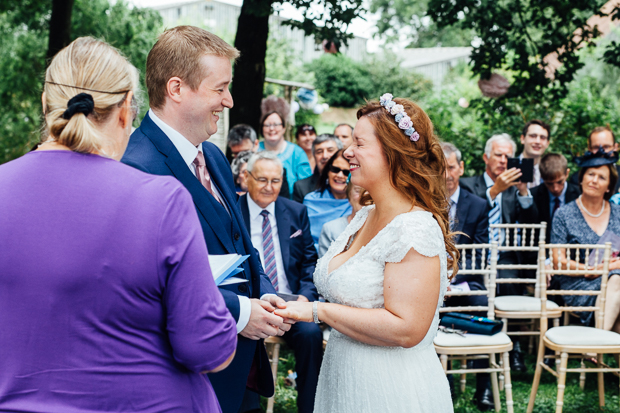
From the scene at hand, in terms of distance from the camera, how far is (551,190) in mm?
6215

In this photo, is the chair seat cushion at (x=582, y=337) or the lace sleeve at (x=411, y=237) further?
the chair seat cushion at (x=582, y=337)

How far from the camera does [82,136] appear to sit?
4.49ft

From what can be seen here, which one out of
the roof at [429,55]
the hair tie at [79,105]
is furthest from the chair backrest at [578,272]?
the roof at [429,55]

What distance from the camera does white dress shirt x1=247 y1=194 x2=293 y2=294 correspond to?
14.6ft

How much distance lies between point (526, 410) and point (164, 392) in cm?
392

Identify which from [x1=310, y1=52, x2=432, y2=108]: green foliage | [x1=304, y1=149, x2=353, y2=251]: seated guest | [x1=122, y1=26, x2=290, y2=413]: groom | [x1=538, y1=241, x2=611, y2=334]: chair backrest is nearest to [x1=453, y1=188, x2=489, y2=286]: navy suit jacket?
[x1=538, y1=241, x2=611, y2=334]: chair backrest

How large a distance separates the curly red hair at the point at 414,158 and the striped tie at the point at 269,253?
215cm

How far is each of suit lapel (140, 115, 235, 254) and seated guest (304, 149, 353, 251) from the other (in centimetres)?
305

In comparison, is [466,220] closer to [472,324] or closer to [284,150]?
[472,324]

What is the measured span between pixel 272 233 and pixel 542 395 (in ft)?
8.62

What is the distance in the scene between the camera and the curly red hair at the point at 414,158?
229cm

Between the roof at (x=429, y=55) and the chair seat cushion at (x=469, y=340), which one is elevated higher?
the roof at (x=429, y=55)

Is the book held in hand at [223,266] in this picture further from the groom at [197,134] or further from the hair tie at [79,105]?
the hair tie at [79,105]

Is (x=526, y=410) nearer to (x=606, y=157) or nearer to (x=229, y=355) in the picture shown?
(x=606, y=157)
